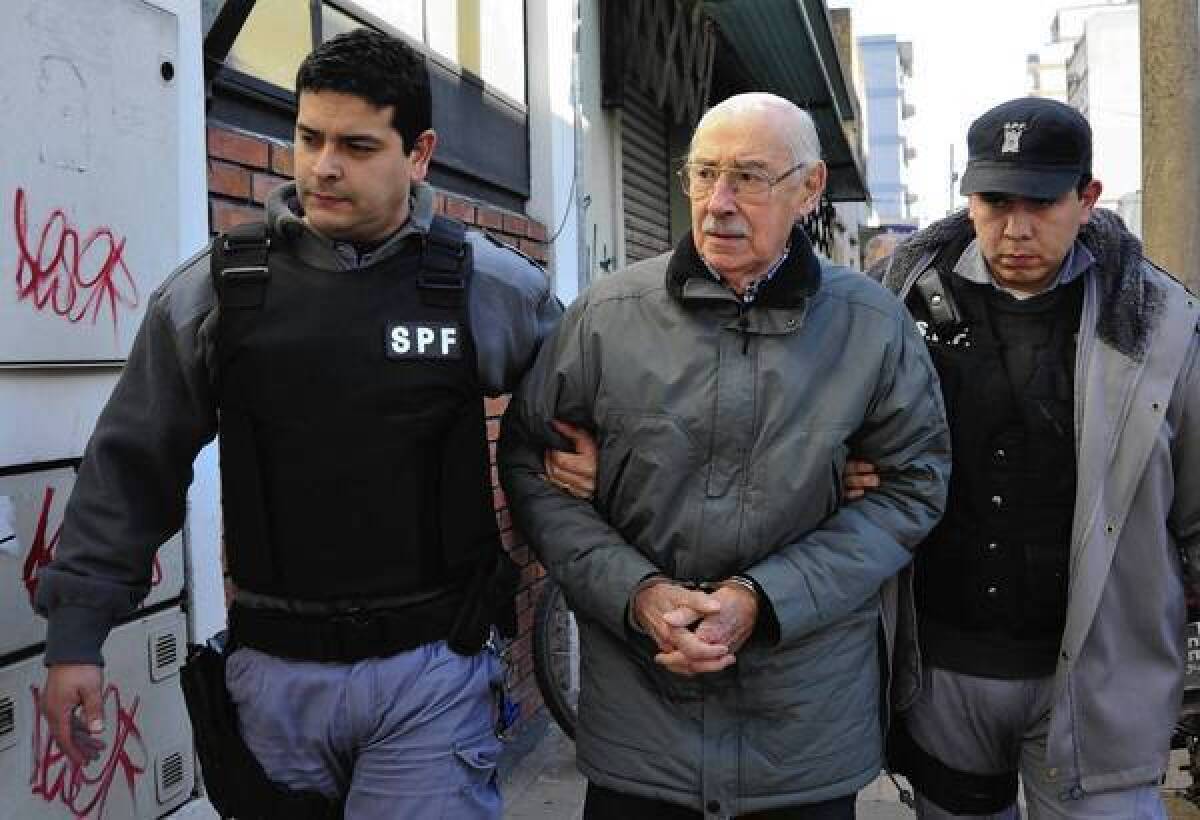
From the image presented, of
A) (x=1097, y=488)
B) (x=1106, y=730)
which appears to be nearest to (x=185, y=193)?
(x=1097, y=488)

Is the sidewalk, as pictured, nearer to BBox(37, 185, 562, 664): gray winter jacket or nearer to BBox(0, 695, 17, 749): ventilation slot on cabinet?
BBox(0, 695, 17, 749): ventilation slot on cabinet

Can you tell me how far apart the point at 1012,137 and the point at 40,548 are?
205cm

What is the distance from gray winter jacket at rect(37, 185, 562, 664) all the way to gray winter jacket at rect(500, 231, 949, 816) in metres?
0.29

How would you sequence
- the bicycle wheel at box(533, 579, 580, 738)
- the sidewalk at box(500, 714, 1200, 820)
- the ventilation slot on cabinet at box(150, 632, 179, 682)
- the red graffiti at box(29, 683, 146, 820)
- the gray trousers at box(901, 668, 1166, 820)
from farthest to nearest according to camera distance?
the bicycle wheel at box(533, 579, 580, 738) < the sidewalk at box(500, 714, 1200, 820) < the ventilation slot on cabinet at box(150, 632, 179, 682) < the gray trousers at box(901, 668, 1166, 820) < the red graffiti at box(29, 683, 146, 820)

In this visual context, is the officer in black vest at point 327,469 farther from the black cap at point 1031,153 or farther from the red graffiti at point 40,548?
the black cap at point 1031,153

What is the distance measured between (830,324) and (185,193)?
1.49 meters

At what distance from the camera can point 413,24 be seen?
439cm

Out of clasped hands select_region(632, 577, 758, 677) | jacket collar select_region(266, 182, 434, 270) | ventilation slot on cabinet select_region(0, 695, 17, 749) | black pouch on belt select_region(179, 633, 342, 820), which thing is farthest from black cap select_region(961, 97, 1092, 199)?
ventilation slot on cabinet select_region(0, 695, 17, 749)

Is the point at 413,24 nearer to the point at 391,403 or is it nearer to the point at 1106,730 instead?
the point at 391,403

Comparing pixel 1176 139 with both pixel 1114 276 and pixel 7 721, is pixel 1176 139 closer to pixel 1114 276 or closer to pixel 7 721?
pixel 1114 276

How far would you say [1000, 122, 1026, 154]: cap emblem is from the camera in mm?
2355

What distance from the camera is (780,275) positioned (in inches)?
85.4

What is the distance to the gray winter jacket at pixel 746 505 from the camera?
6.88 feet

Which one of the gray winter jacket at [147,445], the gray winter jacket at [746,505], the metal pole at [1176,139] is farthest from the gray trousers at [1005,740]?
the metal pole at [1176,139]
